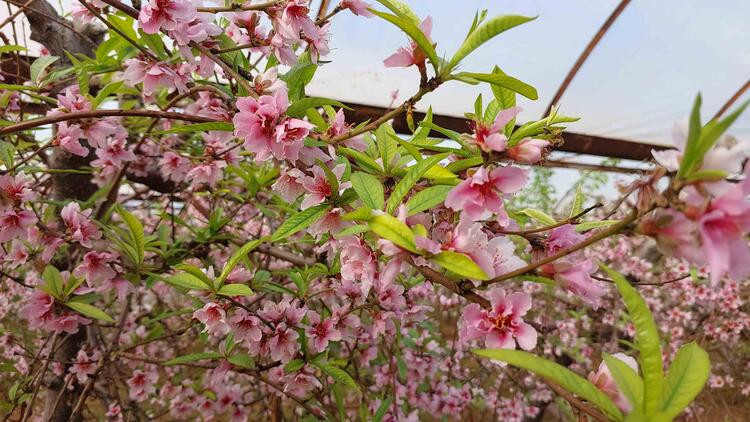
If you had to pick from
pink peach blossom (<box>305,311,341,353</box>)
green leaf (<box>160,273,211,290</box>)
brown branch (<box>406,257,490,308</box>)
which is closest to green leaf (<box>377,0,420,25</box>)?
brown branch (<box>406,257,490,308</box>)

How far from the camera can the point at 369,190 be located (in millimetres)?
574

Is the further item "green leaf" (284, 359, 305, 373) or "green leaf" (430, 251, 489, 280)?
"green leaf" (284, 359, 305, 373)

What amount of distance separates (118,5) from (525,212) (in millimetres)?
760

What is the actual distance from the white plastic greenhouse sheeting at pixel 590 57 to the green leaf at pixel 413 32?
83.4 inches

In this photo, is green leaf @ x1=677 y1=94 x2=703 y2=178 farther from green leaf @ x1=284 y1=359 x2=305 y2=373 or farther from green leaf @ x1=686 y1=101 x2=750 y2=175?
green leaf @ x1=284 y1=359 x2=305 y2=373

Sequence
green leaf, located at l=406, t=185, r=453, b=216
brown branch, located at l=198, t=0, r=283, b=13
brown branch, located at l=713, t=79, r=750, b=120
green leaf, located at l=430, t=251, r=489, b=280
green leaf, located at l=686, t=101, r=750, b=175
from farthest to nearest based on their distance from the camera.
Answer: brown branch, located at l=713, t=79, r=750, b=120
brown branch, located at l=198, t=0, r=283, b=13
green leaf, located at l=406, t=185, r=453, b=216
green leaf, located at l=430, t=251, r=489, b=280
green leaf, located at l=686, t=101, r=750, b=175

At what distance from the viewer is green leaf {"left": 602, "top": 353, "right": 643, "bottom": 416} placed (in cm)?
42

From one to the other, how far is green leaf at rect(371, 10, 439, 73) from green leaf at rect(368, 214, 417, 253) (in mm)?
230

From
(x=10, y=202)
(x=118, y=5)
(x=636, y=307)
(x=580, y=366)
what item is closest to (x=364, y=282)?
(x=636, y=307)

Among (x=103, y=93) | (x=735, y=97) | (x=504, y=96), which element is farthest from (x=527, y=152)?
(x=735, y=97)

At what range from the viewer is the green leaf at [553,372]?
0.39 m

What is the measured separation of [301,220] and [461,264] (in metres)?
0.26

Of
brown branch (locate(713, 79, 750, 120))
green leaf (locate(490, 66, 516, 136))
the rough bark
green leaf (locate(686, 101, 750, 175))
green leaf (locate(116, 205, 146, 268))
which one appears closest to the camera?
green leaf (locate(686, 101, 750, 175))

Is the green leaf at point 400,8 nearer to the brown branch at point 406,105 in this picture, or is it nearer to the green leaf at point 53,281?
the brown branch at point 406,105
